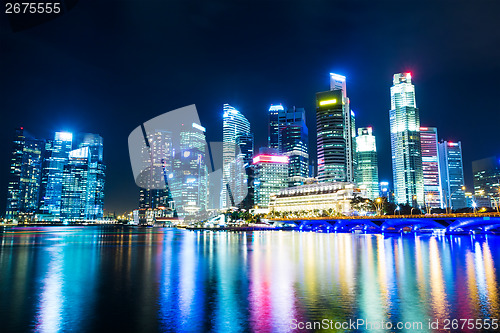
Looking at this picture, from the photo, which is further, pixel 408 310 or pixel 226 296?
pixel 226 296

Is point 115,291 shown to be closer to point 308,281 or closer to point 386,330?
point 308,281

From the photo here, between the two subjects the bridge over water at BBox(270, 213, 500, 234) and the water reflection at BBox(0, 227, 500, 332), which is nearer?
the water reflection at BBox(0, 227, 500, 332)

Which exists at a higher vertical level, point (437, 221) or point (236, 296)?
point (437, 221)

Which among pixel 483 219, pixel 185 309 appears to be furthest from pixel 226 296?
pixel 483 219

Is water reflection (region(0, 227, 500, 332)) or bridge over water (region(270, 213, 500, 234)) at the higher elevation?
bridge over water (region(270, 213, 500, 234))

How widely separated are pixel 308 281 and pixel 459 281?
421 inches

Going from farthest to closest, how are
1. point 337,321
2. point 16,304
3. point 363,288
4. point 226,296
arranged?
point 363,288 < point 226,296 < point 16,304 < point 337,321

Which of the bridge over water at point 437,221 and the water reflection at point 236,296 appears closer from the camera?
the water reflection at point 236,296

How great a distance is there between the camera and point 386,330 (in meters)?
14.8

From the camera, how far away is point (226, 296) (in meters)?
21.9

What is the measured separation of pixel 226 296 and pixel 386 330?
992 cm

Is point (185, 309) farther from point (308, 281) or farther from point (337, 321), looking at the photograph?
point (308, 281)

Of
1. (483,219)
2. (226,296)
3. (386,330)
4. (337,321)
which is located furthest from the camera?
(483,219)

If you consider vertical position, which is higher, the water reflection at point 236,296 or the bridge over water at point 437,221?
the bridge over water at point 437,221
